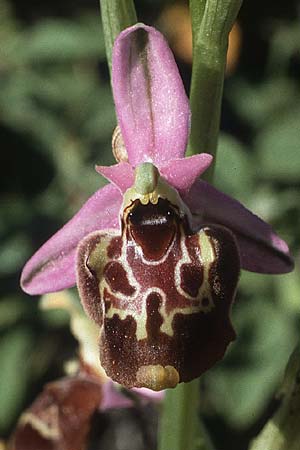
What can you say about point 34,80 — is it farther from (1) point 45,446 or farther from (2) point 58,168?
(1) point 45,446

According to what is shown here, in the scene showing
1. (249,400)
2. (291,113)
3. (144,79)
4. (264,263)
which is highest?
(144,79)

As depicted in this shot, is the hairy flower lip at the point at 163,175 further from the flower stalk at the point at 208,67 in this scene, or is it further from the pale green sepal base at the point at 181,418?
the pale green sepal base at the point at 181,418

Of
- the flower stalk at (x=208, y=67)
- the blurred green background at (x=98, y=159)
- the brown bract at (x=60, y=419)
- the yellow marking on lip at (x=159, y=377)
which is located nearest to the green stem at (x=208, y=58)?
the flower stalk at (x=208, y=67)

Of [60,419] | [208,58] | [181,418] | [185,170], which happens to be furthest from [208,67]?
[60,419]

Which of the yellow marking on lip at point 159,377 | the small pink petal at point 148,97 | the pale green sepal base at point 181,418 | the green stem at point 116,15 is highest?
the green stem at point 116,15

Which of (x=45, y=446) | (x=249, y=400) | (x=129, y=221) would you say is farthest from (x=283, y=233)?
(x=129, y=221)

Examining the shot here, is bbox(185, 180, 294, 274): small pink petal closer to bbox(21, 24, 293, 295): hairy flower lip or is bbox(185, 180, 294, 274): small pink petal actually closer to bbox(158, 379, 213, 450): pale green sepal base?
bbox(21, 24, 293, 295): hairy flower lip

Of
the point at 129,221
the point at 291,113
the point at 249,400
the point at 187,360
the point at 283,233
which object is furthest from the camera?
the point at 291,113
